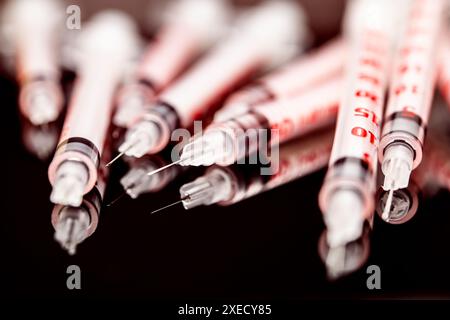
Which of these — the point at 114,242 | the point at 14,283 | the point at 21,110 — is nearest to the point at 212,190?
the point at 114,242

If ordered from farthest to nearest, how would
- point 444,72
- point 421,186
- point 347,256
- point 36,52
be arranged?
point 36,52
point 444,72
point 421,186
point 347,256

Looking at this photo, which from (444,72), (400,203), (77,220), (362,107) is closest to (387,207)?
(400,203)

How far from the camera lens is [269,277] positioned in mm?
810

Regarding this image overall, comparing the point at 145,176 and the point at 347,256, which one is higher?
the point at 145,176

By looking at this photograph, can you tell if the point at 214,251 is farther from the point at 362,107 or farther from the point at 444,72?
the point at 444,72

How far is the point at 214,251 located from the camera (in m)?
0.85

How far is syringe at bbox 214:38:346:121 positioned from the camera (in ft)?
3.34

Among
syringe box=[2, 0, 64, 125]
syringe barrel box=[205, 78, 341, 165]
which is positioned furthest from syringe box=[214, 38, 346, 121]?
syringe box=[2, 0, 64, 125]

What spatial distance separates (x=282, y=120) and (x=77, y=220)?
29 centimetres

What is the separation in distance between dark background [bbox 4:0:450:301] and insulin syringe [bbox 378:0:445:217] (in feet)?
0.23

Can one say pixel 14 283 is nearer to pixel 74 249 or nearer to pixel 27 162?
pixel 74 249

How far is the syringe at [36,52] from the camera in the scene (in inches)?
41.2

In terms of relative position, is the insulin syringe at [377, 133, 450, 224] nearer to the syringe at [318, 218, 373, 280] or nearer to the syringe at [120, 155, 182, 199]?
the syringe at [318, 218, 373, 280]

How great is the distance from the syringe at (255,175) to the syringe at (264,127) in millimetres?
15
